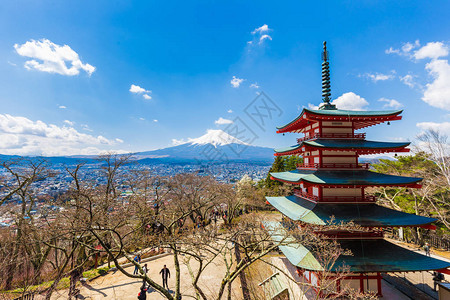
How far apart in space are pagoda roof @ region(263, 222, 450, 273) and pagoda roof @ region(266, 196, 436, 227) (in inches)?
50.1

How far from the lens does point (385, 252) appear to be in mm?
8469

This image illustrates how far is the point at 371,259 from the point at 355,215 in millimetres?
1806

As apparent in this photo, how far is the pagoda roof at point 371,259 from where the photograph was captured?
766 cm

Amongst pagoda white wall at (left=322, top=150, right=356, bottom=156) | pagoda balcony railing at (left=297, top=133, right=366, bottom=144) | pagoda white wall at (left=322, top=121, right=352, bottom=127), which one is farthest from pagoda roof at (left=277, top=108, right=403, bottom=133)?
pagoda white wall at (left=322, top=150, right=356, bottom=156)

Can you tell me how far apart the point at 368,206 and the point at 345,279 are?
139 inches

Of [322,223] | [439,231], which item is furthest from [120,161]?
[439,231]

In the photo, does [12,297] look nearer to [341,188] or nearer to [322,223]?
[322,223]

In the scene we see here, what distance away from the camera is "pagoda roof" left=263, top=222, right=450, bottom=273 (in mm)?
7660

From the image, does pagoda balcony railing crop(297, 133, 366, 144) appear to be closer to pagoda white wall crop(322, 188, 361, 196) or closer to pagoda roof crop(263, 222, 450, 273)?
pagoda white wall crop(322, 188, 361, 196)

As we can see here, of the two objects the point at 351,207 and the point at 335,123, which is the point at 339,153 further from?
the point at 351,207

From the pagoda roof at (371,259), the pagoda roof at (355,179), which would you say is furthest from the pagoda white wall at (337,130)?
the pagoda roof at (371,259)

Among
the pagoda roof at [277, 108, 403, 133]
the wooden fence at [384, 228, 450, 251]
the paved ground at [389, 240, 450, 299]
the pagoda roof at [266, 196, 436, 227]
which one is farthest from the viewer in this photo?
the wooden fence at [384, 228, 450, 251]

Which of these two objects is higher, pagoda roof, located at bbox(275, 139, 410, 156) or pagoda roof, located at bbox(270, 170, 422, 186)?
pagoda roof, located at bbox(275, 139, 410, 156)

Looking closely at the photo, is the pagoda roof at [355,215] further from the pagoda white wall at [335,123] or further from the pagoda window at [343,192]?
the pagoda white wall at [335,123]
